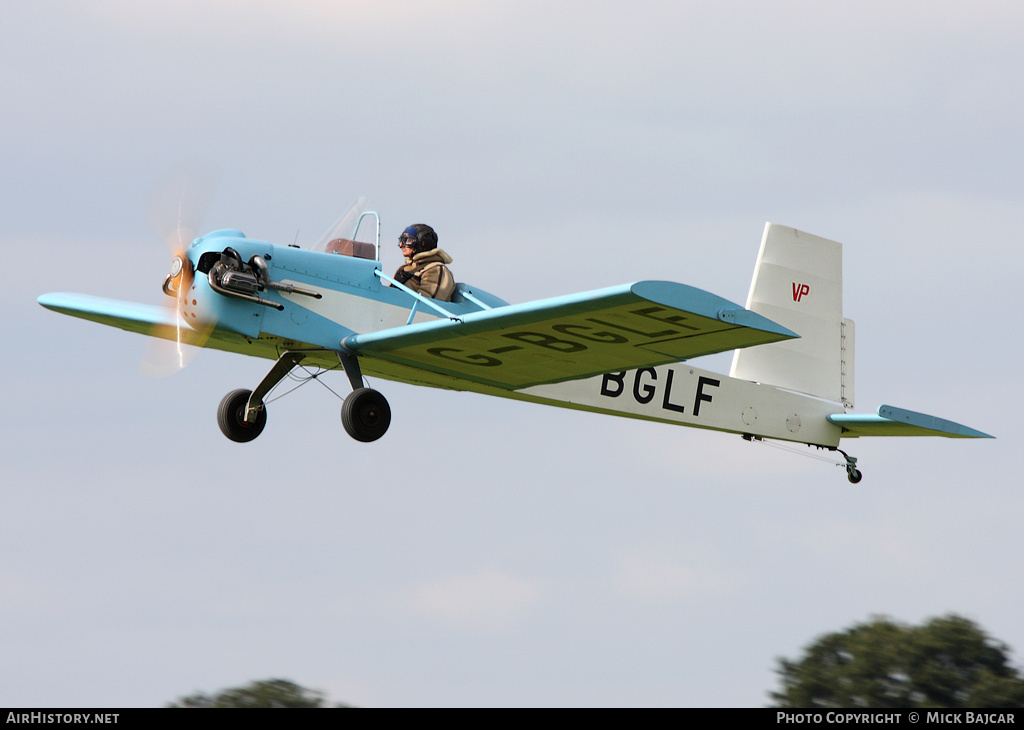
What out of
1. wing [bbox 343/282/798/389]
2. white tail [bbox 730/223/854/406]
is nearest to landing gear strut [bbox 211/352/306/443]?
wing [bbox 343/282/798/389]

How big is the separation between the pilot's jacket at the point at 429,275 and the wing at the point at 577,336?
704mm

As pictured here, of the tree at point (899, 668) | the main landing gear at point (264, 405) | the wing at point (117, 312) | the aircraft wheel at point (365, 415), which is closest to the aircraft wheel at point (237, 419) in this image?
the main landing gear at point (264, 405)

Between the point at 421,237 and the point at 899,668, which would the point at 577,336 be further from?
the point at 899,668

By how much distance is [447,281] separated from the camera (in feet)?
45.0

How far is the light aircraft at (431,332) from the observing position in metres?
11.9

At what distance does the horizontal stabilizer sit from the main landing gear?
606 centimetres

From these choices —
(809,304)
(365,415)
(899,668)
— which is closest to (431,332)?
(365,415)

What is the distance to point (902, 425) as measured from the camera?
51.7ft

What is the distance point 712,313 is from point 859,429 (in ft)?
19.1

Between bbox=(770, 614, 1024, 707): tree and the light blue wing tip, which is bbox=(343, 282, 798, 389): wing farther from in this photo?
bbox=(770, 614, 1024, 707): tree
